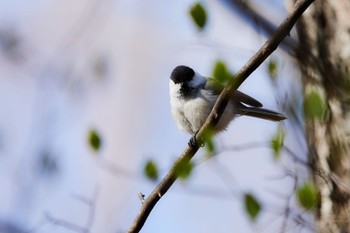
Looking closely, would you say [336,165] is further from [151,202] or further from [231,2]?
[231,2]

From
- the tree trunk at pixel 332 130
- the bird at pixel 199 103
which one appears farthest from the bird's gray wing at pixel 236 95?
the tree trunk at pixel 332 130

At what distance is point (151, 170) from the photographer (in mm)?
2838

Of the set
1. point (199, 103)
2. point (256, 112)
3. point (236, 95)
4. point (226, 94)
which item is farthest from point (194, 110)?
point (226, 94)

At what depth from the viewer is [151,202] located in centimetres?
265

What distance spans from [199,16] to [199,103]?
126 centimetres

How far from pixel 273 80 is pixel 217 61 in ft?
1.31

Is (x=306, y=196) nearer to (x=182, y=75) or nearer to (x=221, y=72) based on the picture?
(x=221, y=72)

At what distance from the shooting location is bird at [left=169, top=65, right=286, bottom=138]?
→ 3762 mm

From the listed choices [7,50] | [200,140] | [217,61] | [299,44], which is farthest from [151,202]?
[7,50]

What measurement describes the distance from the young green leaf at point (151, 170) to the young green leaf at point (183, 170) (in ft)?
0.76

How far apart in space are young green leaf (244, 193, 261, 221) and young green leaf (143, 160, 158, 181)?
20.9 inches

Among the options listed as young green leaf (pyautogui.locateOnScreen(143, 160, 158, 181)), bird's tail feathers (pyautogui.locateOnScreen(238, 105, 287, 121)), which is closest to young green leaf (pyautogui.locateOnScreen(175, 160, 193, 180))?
young green leaf (pyautogui.locateOnScreen(143, 160, 158, 181))

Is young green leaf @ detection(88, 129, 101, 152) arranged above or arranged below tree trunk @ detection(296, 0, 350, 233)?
below

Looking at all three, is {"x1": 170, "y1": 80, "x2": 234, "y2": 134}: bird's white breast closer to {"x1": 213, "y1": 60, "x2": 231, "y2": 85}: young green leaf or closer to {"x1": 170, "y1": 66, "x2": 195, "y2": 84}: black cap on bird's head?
{"x1": 170, "y1": 66, "x2": 195, "y2": 84}: black cap on bird's head
